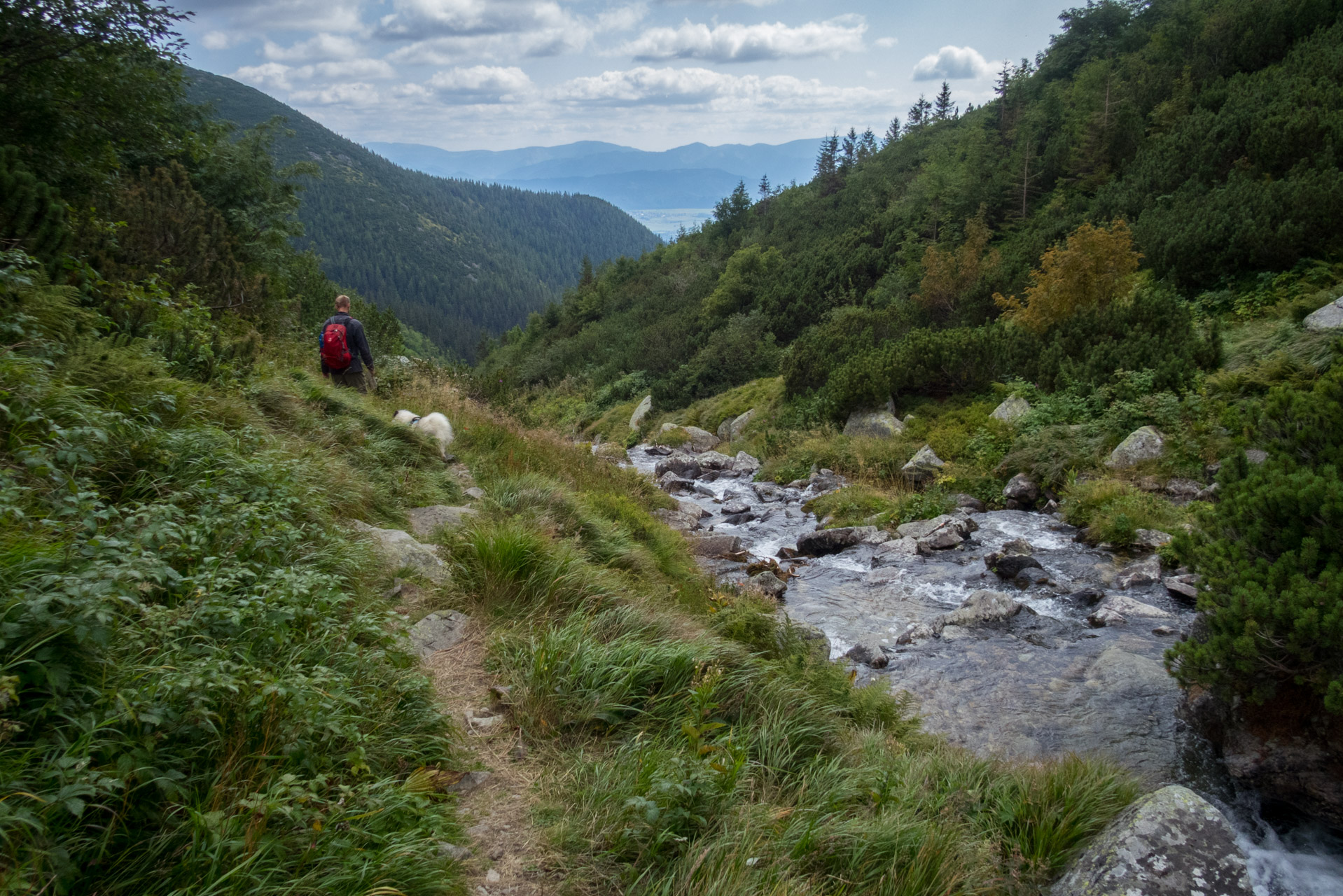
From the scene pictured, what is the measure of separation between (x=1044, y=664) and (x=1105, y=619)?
1.19 metres

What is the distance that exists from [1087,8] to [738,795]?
66568 mm

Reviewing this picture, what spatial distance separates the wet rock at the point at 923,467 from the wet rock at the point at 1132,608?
499cm

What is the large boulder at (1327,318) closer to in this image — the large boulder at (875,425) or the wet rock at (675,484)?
the large boulder at (875,425)

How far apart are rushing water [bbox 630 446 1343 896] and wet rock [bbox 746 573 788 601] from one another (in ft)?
0.58

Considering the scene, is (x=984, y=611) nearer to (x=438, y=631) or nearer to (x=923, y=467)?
(x=923, y=467)

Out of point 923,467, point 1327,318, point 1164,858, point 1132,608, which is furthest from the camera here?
point 923,467

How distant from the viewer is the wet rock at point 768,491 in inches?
538

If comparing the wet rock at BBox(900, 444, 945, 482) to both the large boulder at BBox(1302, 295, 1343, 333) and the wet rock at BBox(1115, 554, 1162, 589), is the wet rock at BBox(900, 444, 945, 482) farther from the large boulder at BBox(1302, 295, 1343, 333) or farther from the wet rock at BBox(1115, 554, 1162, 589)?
the large boulder at BBox(1302, 295, 1343, 333)

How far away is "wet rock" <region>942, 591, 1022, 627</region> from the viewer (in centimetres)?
712

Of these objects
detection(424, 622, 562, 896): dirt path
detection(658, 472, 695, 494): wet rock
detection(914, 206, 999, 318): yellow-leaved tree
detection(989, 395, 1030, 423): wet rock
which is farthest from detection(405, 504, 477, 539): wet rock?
detection(914, 206, 999, 318): yellow-leaved tree

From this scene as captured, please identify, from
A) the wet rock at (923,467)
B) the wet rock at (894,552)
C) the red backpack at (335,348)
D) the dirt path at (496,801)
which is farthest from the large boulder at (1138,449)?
the red backpack at (335,348)

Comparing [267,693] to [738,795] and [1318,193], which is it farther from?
[1318,193]

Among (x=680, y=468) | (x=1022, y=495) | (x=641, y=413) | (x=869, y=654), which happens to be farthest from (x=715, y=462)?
(x=641, y=413)

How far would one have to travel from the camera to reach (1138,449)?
10.1 metres
